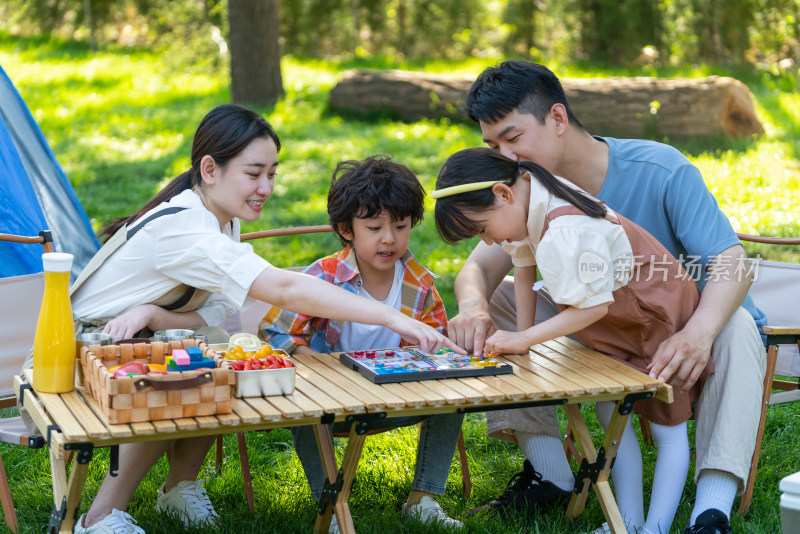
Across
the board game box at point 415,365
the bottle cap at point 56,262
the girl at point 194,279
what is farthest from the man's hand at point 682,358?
the bottle cap at point 56,262

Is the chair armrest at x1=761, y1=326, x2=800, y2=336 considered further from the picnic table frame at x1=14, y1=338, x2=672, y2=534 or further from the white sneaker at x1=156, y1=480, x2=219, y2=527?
the white sneaker at x1=156, y1=480, x2=219, y2=527

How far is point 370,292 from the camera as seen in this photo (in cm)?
306


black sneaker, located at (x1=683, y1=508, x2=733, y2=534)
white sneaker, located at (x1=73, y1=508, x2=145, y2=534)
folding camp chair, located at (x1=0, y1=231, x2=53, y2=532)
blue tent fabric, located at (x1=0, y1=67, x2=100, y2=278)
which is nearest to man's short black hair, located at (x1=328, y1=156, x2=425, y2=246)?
folding camp chair, located at (x1=0, y1=231, x2=53, y2=532)

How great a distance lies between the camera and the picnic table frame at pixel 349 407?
6.61ft

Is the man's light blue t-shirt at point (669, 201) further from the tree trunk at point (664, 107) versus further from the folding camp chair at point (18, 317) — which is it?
the tree trunk at point (664, 107)

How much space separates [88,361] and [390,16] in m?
12.9

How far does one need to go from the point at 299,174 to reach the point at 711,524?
5.32 metres

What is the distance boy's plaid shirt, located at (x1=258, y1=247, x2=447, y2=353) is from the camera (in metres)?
2.91

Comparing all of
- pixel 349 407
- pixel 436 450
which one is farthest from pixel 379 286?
pixel 349 407

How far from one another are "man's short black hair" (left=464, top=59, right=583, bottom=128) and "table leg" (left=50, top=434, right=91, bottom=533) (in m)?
1.69

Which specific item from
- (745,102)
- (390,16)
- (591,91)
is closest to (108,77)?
(390,16)

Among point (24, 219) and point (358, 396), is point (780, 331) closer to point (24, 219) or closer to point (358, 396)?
point (358, 396)

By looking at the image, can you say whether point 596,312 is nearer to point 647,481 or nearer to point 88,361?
point 647,481

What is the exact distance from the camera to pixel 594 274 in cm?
251
